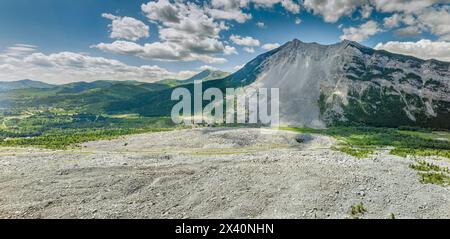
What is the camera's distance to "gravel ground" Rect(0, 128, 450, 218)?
2788 centimetres

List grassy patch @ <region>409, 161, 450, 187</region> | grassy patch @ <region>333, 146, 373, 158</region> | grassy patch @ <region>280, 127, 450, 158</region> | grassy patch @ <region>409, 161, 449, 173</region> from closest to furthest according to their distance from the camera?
1. grassy patch @ <region>409, 161, 450, 187</region>
2. grassy patch @ <region>409, 161, 449, 173</region>
3. grassy patch @ <region>333, 146, 373, 158</region>
4. grassy patch @ <region>280, 127, 450, 158</region>

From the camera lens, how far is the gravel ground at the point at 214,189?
27875 millimetres

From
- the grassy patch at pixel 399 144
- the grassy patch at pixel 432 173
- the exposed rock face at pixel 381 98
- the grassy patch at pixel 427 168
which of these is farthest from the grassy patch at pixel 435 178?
the exposed rock face at pixel 381 98

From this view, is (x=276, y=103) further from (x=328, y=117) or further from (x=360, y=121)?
(x=360, y=121)

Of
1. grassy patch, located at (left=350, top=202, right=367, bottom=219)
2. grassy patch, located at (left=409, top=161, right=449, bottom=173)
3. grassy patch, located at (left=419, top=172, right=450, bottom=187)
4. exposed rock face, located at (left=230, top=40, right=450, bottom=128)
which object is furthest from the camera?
Result: exposed rock face, located at (left=230, top=40, right=450, bottom=128)

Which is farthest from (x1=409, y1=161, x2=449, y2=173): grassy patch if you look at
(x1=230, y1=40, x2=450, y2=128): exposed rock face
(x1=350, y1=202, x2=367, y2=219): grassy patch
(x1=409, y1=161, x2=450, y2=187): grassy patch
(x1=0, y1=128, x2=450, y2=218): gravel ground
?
(x1=230, y1=40, x2=450, y2=128): exposed rock face

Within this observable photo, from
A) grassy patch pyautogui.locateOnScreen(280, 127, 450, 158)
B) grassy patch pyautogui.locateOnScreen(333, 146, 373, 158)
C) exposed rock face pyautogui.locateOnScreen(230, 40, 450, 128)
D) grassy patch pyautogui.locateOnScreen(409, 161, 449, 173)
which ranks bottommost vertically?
grassy patch pyautogui.locateOnScreen(280, 127, 450, 158)

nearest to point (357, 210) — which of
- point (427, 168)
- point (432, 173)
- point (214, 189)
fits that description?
point (214, 189)

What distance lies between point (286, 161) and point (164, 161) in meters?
23.3

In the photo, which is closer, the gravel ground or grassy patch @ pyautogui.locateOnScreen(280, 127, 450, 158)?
the gravel ground

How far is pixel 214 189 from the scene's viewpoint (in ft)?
111

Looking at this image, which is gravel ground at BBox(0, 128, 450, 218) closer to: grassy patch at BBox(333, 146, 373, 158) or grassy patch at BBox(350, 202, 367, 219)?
grassy patch at BBox(350, 202, 367, 219)

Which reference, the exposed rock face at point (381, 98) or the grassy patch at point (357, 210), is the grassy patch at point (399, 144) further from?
the grassy patch at point (357, 210)
